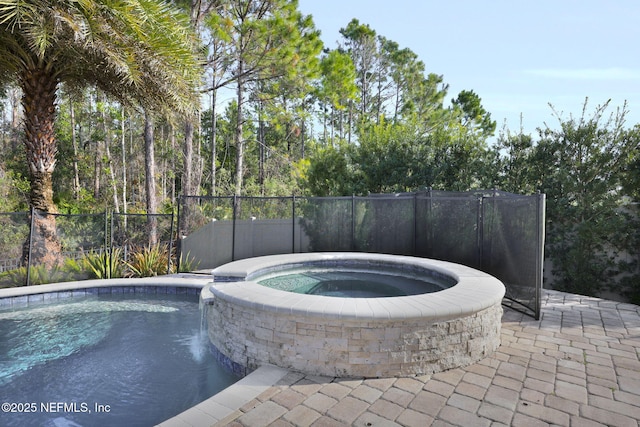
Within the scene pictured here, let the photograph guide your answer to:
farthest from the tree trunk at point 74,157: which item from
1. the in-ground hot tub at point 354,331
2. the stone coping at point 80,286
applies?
the in-ground hot tub at point 354,331

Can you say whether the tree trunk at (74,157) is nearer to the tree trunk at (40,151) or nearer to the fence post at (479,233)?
the tree trunk at (40,151)

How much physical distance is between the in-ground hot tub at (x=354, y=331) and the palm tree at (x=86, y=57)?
5036mm

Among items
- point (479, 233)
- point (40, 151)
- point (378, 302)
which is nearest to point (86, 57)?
point (40, 151)

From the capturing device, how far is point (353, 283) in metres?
5.77

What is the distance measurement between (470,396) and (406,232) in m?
5.43

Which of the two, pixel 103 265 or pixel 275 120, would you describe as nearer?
pixel 103 265

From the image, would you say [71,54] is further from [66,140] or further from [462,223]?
[66,140]

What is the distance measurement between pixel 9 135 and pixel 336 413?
2302cm

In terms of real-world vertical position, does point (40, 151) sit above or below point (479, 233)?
above

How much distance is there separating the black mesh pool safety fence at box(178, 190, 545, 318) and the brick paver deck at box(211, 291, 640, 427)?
55.5 inches

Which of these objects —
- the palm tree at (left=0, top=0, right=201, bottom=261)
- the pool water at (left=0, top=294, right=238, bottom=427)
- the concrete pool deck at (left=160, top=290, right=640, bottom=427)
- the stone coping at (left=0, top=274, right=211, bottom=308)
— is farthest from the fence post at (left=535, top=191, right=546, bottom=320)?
the palm tree at (left=0, top=0, right=201, bottom=261)

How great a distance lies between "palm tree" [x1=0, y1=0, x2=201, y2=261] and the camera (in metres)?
5.77

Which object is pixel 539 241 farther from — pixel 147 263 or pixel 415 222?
pixel 147 263

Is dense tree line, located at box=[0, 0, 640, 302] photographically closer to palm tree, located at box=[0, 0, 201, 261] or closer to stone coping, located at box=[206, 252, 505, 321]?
palm tree, located at box=[0, 0, 201, 261]
